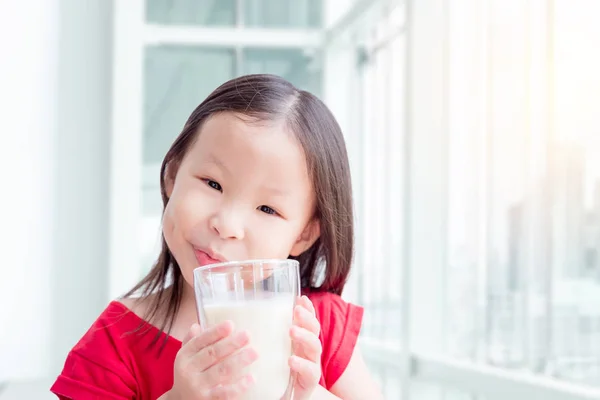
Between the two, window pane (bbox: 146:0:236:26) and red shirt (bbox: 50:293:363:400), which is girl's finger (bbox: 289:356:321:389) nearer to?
red shirt (bbox: 50:293:363:400)

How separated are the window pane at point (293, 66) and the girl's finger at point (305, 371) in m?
3.05

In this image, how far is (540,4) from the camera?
6.19ft

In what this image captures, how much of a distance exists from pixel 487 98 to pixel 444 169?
35 centimetres

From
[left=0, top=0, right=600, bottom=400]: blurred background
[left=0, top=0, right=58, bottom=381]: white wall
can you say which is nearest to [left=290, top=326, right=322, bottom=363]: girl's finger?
[left=0, top=0, right=600, bottom=400]: blurred background

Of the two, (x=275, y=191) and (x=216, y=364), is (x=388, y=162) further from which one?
(x=216, y=364)

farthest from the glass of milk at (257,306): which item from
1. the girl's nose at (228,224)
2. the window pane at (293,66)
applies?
the window pane at (293,66)

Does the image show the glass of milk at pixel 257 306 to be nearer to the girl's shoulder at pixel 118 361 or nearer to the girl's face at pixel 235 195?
the girl's face at pixel 235 195

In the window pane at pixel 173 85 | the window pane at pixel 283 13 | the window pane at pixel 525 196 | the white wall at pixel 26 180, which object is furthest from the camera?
the window pane at pixel 283 13

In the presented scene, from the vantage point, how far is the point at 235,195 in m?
0.98

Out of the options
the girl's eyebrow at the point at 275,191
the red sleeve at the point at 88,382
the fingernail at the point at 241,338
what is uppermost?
the girl's eyebrow at the point at 275,191

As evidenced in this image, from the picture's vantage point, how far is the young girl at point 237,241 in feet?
2.92

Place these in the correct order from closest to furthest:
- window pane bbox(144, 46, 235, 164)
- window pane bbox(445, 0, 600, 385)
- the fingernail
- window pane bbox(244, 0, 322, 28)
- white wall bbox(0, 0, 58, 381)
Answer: the fingernail < window pane bbox(445, 0, 600, 385) < white wall bbox(0, 0, 58, 381) < window pane bbox(144, 46, 235, 164) < window pane bbox(244, 0, 322, 28)

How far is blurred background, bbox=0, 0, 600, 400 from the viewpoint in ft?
5.76

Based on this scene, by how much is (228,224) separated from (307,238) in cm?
23
